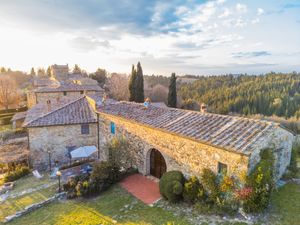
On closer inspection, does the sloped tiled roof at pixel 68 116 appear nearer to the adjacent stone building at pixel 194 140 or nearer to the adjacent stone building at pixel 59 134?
the adjacent stone building at pixel 59 134

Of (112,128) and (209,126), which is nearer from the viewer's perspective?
(209,126)

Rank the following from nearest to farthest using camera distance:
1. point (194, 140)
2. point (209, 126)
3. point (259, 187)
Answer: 1. point (259, 187)
2. point (194, 140)
3. point (209, 126)

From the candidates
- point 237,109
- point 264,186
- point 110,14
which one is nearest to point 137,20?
point 110,14

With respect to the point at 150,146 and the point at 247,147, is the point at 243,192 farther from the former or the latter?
the point at 150,146

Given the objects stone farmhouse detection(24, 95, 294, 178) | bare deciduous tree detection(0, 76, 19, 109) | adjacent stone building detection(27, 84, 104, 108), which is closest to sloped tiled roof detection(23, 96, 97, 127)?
stone farmhouse detection(24, 95, 294, 178)

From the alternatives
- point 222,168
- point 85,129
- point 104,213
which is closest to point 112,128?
Result: point 85,129

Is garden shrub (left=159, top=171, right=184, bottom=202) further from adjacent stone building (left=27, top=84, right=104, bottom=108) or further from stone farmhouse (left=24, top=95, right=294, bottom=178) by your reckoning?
adjacent stone building (left=27, top=84, right=104, bottom=108)

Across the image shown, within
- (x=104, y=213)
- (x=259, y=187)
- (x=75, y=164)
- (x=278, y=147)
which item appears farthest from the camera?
(x=75, y=164)

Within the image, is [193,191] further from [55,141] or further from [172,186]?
[55,141]
